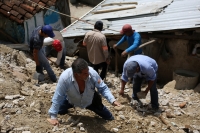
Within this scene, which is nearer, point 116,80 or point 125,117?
point 125,117

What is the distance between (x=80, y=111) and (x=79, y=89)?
129 centimetres

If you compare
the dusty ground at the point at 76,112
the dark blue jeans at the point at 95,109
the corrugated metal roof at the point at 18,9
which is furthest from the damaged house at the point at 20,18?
the dark blue jeans at the point at 95,109

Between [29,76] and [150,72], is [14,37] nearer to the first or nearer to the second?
Answer: [29,76]

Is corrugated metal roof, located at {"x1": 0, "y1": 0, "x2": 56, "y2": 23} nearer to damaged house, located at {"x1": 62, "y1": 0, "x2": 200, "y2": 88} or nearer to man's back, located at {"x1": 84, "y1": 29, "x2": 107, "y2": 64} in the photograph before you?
damaged house, located at {"x1": 62, "y1": 0, "x2": 200, "y2": 88}

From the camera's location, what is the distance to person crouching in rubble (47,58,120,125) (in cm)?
482

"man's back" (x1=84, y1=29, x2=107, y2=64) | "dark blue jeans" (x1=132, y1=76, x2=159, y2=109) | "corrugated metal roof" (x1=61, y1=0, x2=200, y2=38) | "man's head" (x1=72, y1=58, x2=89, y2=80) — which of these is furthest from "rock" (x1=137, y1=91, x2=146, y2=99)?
"corrugated metal roof" (x1=61, y1=0, x2=200, y2=38)

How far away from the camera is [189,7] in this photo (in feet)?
32.0

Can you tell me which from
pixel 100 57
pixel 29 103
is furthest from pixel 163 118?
pixel 29 103

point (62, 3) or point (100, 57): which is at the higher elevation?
point (62, 3)

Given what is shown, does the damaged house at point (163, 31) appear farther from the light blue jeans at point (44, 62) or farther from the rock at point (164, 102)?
the light blue jeans at point (44, 62)

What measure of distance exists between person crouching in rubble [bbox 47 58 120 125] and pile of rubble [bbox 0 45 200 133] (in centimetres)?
35

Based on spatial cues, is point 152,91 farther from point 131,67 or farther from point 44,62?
point 44,62

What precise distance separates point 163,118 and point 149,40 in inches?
123

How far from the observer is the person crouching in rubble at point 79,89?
4816 mm
